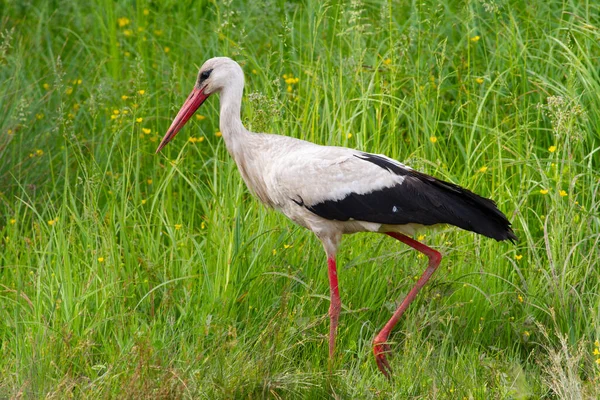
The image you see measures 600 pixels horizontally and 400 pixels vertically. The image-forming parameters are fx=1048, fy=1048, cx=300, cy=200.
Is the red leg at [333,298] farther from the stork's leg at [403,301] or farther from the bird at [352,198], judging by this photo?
the stork's leg at [403,301]

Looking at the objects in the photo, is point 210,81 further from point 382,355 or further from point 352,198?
point 382,355

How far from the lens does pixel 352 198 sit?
484 centimetres

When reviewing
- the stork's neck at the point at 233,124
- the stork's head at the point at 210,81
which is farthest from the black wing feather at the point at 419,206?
the stork's head at the point at 210,81

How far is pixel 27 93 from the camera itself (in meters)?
6.31

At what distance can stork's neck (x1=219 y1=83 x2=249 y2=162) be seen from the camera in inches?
199

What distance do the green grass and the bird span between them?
16 cm

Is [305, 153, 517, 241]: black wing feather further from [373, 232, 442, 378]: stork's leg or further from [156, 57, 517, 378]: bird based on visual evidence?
[373, 232, 442, 378]: stork's leg

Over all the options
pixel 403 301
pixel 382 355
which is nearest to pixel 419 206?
pixel 403 301

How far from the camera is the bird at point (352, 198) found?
4680 millimetres

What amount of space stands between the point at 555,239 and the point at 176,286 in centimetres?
180

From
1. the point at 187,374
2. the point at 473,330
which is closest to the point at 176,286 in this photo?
the point at 187,374

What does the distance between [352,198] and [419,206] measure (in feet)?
1.04

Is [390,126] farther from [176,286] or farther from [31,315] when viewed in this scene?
[31,315]

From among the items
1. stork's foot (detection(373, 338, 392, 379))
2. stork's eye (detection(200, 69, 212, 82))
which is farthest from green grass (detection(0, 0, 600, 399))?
stork's eye (detection(200, 69, 212, 82))
